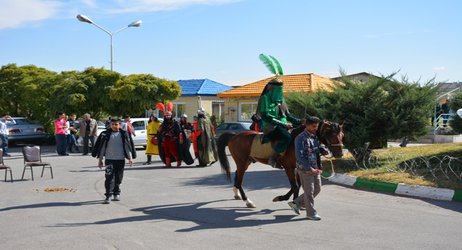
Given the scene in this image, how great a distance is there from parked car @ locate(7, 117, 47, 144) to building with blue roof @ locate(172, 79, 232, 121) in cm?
1582

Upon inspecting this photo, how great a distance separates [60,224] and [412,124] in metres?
9.47

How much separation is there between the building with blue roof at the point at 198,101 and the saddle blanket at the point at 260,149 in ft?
106

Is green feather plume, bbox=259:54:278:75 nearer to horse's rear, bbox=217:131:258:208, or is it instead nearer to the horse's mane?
horse's rear, bbox=217:131:258:208

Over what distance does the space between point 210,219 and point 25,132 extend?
21.5 m

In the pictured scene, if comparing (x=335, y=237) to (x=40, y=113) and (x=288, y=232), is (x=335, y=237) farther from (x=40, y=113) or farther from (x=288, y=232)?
(x=40, y=113)

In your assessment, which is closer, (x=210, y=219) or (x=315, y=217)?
(x=315, y=217)

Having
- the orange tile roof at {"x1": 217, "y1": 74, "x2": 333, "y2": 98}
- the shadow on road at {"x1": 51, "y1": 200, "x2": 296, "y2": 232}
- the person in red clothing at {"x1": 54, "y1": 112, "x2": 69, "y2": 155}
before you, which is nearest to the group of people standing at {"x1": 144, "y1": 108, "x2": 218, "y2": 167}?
the person in red clothing at {"x1": 54, "y1": 112, "x2": 69, "y2": 155}

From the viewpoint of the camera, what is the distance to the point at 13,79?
105 ft

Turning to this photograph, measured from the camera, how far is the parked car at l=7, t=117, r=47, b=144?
26703mm

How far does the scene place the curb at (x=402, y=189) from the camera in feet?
33.2

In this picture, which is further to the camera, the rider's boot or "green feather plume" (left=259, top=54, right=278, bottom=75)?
the rider's boot

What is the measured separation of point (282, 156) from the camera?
9.42 m

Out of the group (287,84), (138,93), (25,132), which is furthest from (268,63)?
(287,84)

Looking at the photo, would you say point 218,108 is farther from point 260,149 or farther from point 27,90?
point 260,149
